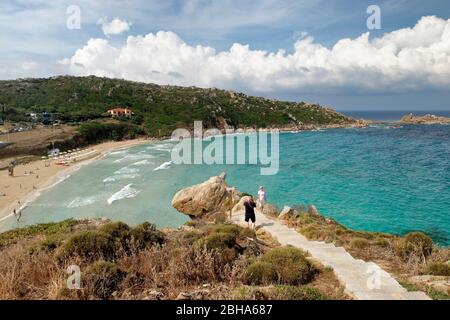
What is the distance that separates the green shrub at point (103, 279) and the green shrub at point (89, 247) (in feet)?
4.68

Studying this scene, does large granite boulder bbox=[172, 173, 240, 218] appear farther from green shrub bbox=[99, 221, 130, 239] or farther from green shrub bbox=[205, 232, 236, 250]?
green shrub bbox=[205, 232, 236, 250]

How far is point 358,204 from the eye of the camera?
3588cm

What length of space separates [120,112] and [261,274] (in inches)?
4546

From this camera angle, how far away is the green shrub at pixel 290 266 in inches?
323

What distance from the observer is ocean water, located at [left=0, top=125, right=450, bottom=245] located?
1253 inches

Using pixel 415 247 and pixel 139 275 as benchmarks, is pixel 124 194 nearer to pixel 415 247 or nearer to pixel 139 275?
pixel 415 247

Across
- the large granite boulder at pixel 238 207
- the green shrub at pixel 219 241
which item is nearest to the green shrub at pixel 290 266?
the green shrub at pixel 219 241

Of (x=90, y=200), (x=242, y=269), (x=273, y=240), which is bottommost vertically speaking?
(x=90, y=200)

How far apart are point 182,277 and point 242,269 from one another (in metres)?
1.48

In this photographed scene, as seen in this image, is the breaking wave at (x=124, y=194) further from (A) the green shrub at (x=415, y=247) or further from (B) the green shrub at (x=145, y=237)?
(A) the green shrub at (x=415, y=247)

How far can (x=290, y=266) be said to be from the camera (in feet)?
27.8

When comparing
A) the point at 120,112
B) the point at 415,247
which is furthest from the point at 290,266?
the point at 120,112
